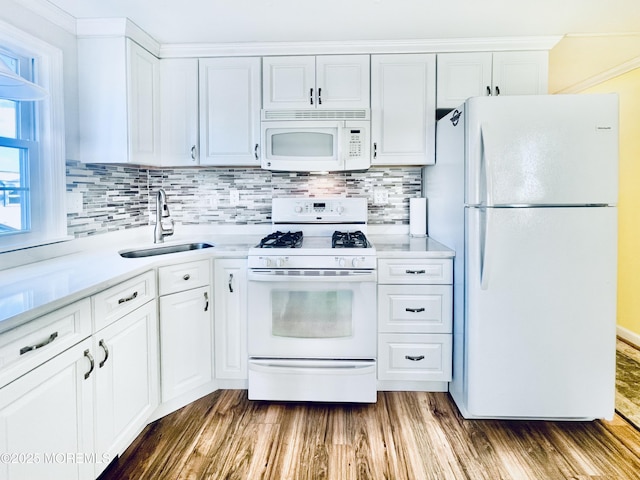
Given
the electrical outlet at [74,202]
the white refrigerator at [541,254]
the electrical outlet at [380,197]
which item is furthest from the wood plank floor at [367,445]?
the electrical outlet at [380,197]

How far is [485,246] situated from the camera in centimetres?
199

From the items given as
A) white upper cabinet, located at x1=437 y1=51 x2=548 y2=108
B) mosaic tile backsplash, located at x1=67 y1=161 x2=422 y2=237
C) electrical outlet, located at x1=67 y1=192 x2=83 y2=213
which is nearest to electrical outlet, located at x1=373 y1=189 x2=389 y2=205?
mosaic tile backsplash, located at x1=67 y1=161 x2=422 y2=237

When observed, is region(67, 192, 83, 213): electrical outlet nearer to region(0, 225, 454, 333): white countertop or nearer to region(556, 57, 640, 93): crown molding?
region(0, 225, 454, 333): white countertop

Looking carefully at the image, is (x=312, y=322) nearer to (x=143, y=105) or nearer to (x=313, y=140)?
(x=313, y=140)

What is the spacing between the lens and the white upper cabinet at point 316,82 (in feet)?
8.81

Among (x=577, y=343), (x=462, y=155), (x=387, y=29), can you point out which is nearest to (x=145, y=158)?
(x=387, y=29)

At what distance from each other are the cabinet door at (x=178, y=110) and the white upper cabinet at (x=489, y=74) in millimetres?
1630

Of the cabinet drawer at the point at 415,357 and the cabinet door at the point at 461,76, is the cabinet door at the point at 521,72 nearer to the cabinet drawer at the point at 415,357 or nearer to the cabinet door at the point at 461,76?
the cabinet door at the point at 461,76

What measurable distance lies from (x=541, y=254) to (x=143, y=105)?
238cm

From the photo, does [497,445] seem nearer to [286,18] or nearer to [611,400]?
[611,400]

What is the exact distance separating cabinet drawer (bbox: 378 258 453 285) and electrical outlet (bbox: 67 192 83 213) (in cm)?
174

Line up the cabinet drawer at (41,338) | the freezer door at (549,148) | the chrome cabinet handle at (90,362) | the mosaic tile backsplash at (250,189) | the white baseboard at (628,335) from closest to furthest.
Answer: the cabinet drawer at (41,338)
the chrome cabinet handle at (90,362)
the freezer door at (549,148)
the mosaic tile backsplash at (250,189)
the white baseboard at (628,335)

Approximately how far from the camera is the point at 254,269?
2.31m

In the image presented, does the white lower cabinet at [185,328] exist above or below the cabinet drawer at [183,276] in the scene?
below
